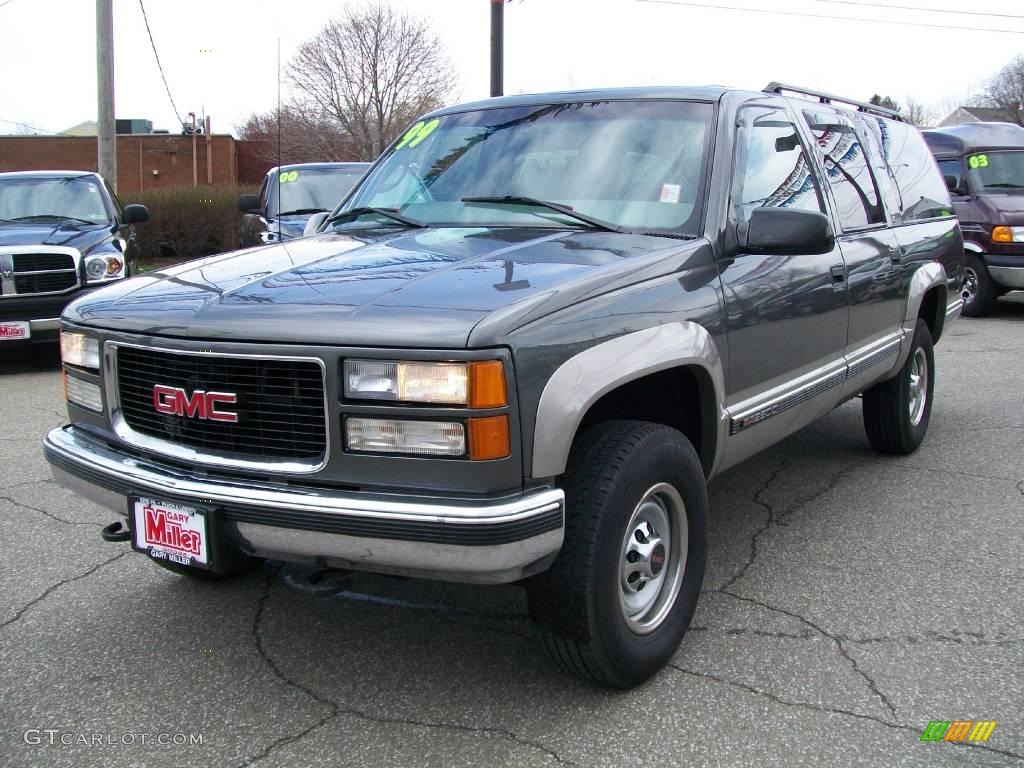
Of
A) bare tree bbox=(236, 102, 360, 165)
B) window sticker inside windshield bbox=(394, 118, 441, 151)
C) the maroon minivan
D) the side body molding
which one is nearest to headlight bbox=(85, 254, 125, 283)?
window sticker inside windshield bbox=(394, 118, 441, 151)

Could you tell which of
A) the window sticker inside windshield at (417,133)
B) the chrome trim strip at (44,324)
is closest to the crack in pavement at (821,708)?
the window sticker inside windshield at (417,133)

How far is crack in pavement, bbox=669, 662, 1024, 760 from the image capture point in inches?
106

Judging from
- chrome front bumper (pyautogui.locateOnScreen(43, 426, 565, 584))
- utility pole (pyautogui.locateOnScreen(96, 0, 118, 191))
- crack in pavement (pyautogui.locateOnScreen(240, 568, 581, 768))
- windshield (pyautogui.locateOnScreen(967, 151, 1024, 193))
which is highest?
utility pole (pyautogui.locateOnScreen(96, 0, 118, 191))

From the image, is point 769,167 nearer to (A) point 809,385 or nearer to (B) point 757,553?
(A) point 809,385

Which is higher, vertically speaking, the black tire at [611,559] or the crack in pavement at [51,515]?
the black tire at [611,559]

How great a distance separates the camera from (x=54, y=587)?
150 inches

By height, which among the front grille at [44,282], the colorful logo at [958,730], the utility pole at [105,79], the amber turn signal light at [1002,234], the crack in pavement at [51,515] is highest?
the utility pole at [105,79]

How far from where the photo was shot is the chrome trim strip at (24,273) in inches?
336

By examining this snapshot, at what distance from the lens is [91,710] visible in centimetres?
292

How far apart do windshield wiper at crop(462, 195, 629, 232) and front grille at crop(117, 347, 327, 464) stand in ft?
4.26

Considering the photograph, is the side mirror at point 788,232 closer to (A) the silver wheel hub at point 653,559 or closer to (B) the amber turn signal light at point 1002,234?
(A) the silver wheel hub at point 653,559

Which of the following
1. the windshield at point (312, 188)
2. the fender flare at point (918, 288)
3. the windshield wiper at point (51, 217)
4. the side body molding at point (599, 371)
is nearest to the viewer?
the side body molding at point (599, 371)

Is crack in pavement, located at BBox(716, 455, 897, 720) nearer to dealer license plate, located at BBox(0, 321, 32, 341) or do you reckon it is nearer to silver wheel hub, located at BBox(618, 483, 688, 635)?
silver wheel hub, located at BBox(618, 483, 688, 635)

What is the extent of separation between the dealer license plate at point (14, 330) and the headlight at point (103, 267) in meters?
0.72
